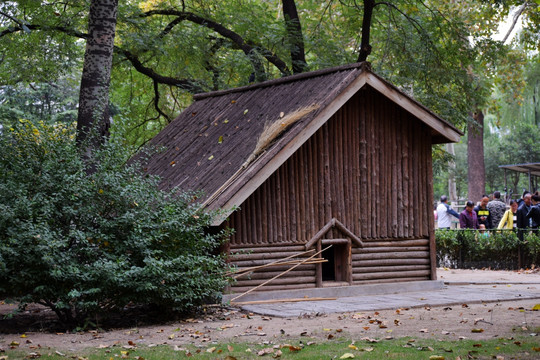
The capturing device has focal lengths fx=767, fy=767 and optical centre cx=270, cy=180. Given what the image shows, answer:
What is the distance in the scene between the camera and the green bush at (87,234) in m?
10.8

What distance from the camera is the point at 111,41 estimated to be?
47.2ft

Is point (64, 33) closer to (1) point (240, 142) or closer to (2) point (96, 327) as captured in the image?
(1) point (240, 142)

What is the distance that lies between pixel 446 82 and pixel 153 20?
959 cm

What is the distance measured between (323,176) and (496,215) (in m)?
13.1

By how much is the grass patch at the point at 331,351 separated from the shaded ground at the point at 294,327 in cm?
35

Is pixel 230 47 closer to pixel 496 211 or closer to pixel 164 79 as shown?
pixel 164 79

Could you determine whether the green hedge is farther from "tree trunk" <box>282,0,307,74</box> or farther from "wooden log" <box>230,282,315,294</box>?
"wooden log" <box>230,282,315,294</box>

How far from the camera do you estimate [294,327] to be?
10461mm

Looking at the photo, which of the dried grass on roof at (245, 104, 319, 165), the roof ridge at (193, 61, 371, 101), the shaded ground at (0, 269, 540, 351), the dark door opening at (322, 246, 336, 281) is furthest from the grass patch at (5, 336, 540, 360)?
the dark door opening at (322, 246, 336, 281)

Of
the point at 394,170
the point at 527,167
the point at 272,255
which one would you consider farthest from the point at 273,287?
the point at 527,167

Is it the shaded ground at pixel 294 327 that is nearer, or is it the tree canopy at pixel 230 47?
the shaded ground at pixel 294 327

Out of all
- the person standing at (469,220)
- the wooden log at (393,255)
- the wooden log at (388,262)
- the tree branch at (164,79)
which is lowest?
the wooden log at (388,262)

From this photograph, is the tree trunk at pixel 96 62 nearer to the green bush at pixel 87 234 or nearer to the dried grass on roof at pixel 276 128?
the green bush at pixel 87 234

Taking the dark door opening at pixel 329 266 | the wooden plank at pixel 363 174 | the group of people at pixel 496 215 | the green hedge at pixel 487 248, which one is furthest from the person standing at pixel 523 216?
the wooden plank at pixel 363 174
